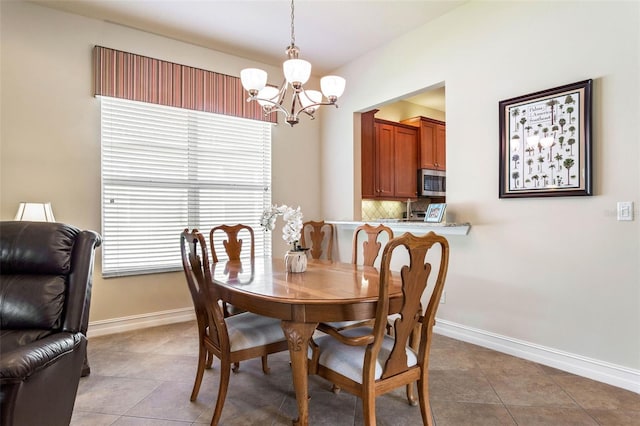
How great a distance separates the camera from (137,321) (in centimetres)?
359

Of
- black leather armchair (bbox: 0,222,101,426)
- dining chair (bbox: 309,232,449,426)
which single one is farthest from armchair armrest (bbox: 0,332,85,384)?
dining chair (bbox: 309,232,449,426)

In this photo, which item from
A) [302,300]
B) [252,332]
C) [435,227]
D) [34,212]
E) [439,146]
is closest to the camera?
[302,300]

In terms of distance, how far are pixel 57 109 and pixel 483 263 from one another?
4051 mm

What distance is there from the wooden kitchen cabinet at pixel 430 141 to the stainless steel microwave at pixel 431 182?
0.26 feet

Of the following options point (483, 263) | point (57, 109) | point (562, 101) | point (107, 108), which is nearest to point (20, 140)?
point (57, 109)

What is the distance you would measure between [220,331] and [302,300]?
0.56 metres

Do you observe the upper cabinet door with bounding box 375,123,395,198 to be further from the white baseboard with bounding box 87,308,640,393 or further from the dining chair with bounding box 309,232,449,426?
the dining chair with bounding box 309,232,449,426

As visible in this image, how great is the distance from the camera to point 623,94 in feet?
7.52

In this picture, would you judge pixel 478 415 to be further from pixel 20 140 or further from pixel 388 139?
pixel 20 140

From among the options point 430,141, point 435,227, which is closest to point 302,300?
point 435,227

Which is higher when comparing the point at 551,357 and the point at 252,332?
the point at 252,332

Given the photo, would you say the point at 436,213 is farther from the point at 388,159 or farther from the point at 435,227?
the point at 388,159

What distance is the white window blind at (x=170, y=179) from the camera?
11.5ft

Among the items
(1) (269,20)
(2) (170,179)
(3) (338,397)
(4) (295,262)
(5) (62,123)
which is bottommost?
(3) (338,397)
